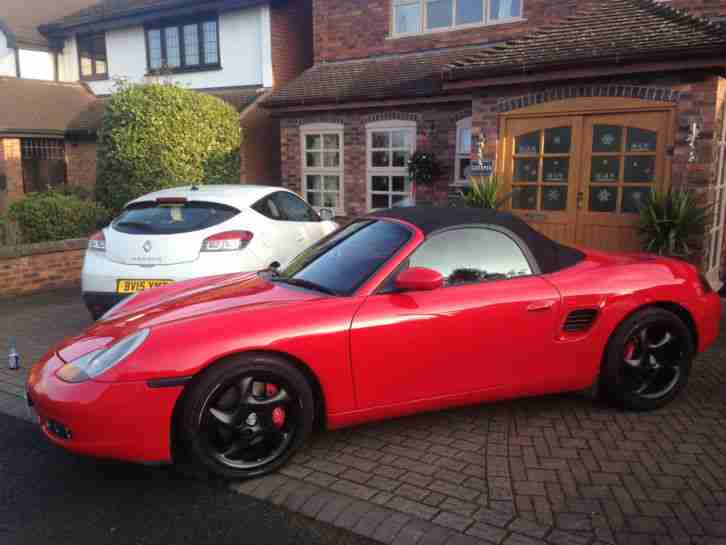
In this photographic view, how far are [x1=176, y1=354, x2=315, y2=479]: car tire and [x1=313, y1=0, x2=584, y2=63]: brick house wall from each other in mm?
10705

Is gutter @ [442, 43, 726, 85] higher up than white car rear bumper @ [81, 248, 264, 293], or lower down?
higher up

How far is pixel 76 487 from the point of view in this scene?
340 cm

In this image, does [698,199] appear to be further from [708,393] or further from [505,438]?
[505,438]

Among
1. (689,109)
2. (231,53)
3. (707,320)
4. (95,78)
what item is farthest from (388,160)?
(95,78)

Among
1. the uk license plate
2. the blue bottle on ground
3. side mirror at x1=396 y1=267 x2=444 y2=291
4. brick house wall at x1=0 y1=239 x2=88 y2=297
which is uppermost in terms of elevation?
side mirror at x1=396 y1=267 x2=444 y2=291

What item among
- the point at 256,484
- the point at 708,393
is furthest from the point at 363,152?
the point at 256,484

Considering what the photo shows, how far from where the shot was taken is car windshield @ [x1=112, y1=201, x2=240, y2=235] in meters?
5.95

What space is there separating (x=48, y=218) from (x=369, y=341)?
8730 mm

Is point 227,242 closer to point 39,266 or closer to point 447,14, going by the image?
point 39,266

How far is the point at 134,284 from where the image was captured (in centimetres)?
581

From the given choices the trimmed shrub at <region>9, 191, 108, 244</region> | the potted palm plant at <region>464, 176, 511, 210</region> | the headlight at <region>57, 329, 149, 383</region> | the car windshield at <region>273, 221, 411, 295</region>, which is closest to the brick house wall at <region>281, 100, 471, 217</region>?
the potted palm plant at <region>464, 176, 511, 210</region>

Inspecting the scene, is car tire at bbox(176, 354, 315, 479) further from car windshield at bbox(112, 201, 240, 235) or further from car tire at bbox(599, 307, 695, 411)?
car windshield at bbox(112, 201, 240, 235)

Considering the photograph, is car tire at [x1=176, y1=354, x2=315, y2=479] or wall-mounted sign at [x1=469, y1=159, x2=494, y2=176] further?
wall-mounted sign at [x1=469, y1=159, x2=494, y2=176]

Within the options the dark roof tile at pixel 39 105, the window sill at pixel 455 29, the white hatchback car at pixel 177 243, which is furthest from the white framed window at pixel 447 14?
the dark roof tile at pixel 39 105
